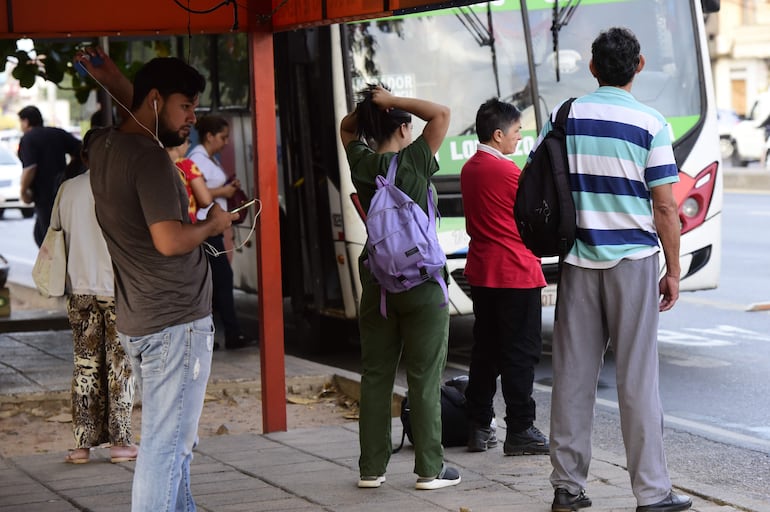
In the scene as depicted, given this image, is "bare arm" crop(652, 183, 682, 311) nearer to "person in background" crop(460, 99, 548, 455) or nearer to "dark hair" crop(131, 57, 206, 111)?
"person in background" crop(460, 99, 548, 455)

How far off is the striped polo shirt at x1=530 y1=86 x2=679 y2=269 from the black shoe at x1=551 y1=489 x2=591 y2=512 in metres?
0.91

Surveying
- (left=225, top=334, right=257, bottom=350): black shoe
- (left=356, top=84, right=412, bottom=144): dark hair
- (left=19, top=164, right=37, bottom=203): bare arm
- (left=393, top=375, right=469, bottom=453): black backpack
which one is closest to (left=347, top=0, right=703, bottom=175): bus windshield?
(left=225, top=334, right=257, bottom=350): black shoe

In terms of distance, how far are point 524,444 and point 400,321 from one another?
3.65ft

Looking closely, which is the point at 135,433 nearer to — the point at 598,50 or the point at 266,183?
the point at 266,183

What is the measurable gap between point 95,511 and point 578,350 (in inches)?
81.9

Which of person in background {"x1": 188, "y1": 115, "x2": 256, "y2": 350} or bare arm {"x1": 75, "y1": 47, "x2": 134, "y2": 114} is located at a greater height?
bare arm {"x1": 75, "y1": 47, "x2": 134, "y2": 114}

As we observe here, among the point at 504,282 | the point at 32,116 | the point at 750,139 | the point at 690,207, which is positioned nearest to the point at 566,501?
the point at 504,282

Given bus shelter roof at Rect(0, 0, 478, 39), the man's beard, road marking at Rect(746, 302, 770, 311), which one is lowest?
road marking at Rect(746, 302, 770, 311)

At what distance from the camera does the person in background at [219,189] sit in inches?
392

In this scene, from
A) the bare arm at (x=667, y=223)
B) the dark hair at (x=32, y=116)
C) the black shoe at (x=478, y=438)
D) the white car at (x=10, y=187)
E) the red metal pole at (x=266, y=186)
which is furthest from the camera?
the white car at (x=10, y=187)

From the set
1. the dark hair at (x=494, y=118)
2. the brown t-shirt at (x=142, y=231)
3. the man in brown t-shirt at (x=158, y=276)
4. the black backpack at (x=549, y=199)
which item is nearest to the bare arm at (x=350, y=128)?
the black backpack at (x=549, y=199)

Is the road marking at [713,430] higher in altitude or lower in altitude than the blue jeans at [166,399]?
lower

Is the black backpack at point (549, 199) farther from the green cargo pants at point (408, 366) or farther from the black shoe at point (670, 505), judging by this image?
the black shoe at point (670, 505)

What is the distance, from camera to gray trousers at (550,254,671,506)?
5059mm
